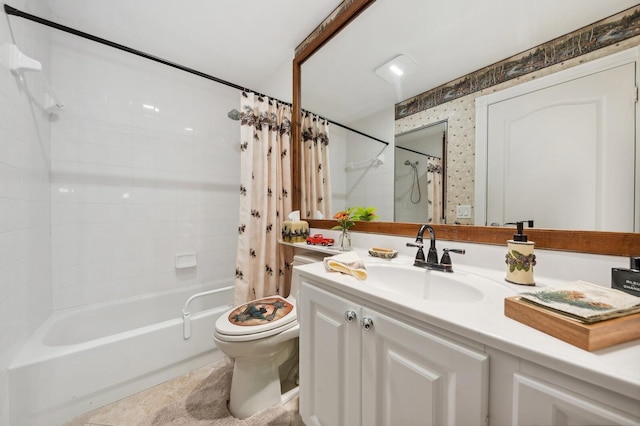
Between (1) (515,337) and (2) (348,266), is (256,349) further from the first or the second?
(1) (515,337)

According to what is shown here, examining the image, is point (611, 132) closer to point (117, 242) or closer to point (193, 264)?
point (193, 264)

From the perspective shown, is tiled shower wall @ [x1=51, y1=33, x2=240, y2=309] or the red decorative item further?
tiled shower wall @ [x1=51, y1=33, x2=240, y2=309]

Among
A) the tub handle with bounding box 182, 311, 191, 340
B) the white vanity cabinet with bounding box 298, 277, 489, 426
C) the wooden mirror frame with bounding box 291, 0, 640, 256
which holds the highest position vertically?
the wooden mirror frame with bounding box 291, 0, 640, 256

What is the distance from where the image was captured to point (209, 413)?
3.82 feet

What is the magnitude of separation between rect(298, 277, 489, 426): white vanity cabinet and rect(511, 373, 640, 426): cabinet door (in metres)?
0.05

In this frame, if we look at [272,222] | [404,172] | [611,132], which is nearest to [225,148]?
[272,222]

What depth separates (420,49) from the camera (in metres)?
1.07

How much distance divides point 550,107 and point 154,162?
2.48m

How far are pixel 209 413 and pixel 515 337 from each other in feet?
4.79

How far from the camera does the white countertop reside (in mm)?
304

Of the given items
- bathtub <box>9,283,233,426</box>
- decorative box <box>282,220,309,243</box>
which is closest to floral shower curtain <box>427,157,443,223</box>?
decorative box <box>282,220,309,243</box>

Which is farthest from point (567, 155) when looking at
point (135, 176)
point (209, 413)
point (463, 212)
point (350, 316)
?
point (135, 176)

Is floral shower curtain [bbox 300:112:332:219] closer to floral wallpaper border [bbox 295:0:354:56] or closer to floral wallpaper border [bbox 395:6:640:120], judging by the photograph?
floral wallpaper border [bbox 295:0:354:56]

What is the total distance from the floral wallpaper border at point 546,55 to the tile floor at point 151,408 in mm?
1682
